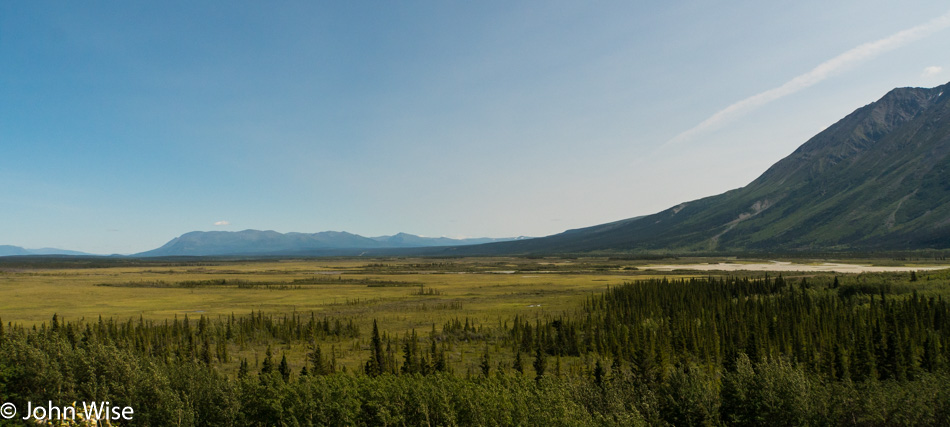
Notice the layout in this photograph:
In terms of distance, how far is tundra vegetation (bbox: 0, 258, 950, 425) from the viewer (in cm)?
3234

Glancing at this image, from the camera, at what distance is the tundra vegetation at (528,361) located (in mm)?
32344

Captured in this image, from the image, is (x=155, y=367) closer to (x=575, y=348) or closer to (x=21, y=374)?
(x=21, y=374)

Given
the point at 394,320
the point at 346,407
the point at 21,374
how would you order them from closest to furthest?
1. the point at 346,407
2. the point at 21,374
3. the point at 394,320

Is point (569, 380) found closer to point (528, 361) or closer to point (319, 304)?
point (528, 361)

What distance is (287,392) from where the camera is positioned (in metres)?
32.5

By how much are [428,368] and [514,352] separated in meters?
18.3

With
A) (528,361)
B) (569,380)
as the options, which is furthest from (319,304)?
(569,380)

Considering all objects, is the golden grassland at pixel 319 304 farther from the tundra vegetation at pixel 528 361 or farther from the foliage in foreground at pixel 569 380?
the foliage in foreground at pixel 569 380

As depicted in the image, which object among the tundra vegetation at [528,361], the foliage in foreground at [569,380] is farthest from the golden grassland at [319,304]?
the foliage in foreground at [569,380]

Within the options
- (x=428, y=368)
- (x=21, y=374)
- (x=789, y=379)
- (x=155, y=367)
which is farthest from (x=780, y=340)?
(x=21, y=374)

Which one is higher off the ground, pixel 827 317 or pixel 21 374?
pixel 21 374

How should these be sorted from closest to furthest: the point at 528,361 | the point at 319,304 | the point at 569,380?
the point at 569,380
the point at 528,361
the point at 319,304

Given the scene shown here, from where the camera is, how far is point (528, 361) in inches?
2189

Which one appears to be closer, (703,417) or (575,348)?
(703,417)
